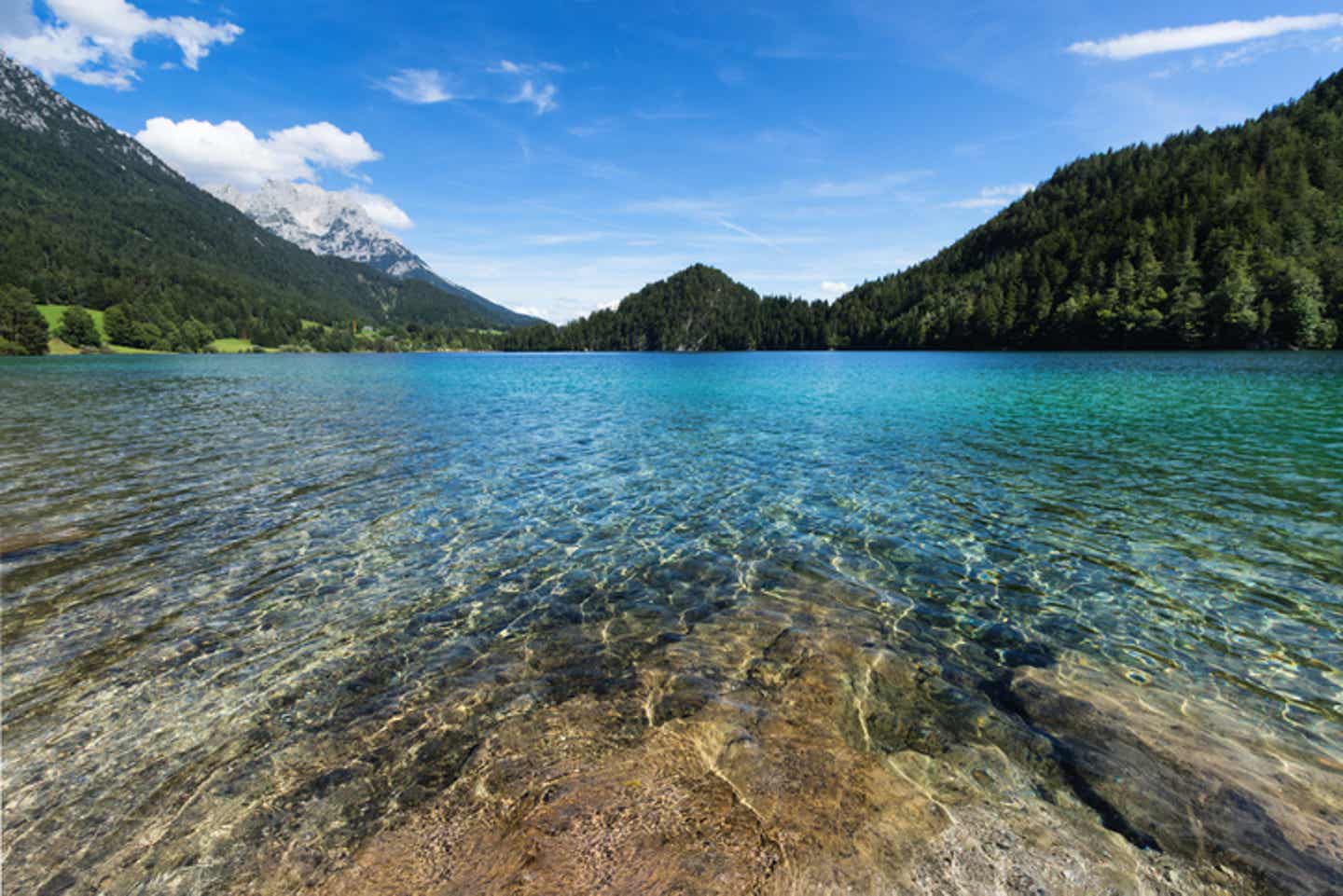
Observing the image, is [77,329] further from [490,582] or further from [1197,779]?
[1197,779]

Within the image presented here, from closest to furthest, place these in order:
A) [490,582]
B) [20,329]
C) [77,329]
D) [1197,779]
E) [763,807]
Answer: [763,807], [1197,779], [490,582], [20,329], [77,329]

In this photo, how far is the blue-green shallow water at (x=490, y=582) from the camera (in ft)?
23.8

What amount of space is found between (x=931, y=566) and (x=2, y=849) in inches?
656

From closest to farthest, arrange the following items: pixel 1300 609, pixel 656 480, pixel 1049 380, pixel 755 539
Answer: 1. pixel 1300 609
2. pixel 755 539
3. pixel 656 480
4. pixel 1049 380

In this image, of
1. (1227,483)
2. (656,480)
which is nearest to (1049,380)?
(1227,483)

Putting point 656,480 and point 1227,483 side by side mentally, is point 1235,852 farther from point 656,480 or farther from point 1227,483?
point 1227,483

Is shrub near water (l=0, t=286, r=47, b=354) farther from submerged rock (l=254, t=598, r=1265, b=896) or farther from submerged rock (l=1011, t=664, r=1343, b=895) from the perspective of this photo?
submerged rock (l=1011, t=664, r=1343, b=895)

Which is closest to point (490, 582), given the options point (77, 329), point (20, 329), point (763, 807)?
point (763, 807)

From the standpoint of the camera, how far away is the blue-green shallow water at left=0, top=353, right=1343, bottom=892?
286 inches

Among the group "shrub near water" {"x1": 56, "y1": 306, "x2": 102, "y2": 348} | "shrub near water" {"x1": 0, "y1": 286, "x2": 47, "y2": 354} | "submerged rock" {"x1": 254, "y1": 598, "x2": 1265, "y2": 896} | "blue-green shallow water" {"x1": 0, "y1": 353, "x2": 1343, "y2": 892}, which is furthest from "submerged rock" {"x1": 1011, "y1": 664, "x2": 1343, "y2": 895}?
"shrub near water" {"x1": 56, "y1": 306, "x2": 102, "y2": 348}

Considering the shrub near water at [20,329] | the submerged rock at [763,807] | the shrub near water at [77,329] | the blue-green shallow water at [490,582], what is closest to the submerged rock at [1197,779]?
the submerged rock at [763,807]

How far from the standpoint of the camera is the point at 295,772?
7.15 m

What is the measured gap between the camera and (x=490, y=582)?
1342 cm

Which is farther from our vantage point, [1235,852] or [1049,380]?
[1049,380]
